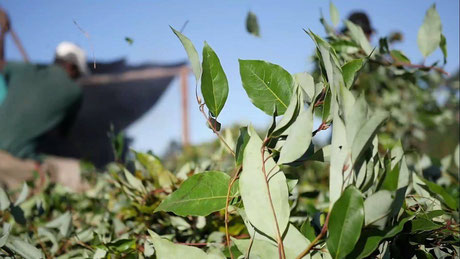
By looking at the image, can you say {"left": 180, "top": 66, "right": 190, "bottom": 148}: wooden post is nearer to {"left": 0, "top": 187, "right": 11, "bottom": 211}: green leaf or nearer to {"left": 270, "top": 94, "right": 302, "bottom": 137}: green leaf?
{"left": 0, "top": 187, "right": 11, "bottom": 211}: green leaf

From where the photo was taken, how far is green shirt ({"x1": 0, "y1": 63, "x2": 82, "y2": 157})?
14.6 feet

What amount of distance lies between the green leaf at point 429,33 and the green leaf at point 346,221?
0.56 metres

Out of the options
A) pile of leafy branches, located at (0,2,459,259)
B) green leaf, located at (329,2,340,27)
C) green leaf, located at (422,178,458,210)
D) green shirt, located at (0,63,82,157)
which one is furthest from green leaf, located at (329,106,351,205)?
green shirt, located at (0,63,82,157)

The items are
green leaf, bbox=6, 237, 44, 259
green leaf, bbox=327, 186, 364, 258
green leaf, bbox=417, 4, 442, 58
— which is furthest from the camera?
green leaf, bbox=417, 4, 442, 58

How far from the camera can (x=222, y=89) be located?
1.94 feet

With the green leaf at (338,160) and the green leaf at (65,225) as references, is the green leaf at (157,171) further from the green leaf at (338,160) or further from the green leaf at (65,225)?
the green leaf at (338,160)

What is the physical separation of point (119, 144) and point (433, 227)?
691mm

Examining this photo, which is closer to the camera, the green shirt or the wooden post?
the green shirt

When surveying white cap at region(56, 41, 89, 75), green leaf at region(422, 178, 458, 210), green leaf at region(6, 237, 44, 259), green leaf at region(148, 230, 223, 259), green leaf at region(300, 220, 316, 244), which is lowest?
white cap at region(56, 41, 89, 75)

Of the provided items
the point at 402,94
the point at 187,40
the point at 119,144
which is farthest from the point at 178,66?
the point at 187,40

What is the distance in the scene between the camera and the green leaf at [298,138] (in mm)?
506

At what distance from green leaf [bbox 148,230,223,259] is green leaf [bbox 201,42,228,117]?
17cm

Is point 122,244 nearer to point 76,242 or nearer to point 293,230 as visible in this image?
point 76,242

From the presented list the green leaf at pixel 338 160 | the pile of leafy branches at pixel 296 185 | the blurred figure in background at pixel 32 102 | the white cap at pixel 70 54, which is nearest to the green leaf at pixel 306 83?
the pile of leafy branches at pixel 296 185
